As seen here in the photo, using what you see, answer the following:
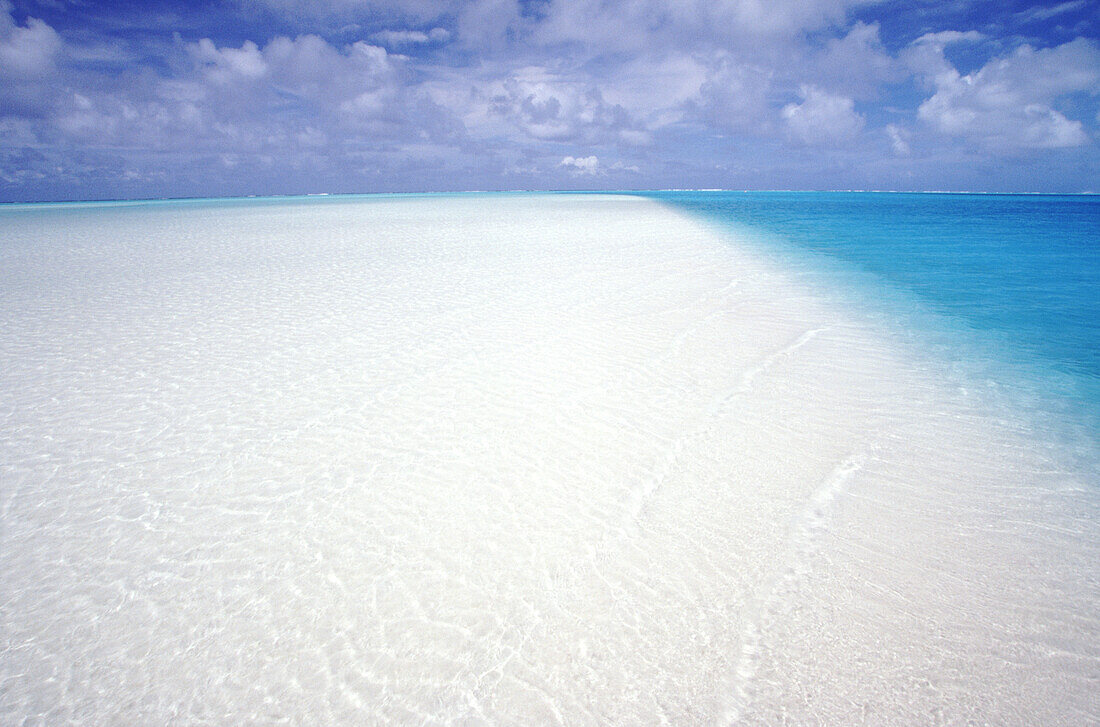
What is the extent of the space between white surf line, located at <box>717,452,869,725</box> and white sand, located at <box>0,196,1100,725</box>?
11 millimetres

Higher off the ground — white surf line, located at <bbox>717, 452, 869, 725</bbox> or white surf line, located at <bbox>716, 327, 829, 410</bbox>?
white surf line, located at <bbox>716, 327, 829, 410</bbox>

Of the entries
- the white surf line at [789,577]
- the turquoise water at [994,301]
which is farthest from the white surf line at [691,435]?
the turquoise water at [994,301]

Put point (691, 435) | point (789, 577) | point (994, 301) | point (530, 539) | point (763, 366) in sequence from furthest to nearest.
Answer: point (994, 301) < point (763, 366) < point (691, 435) < point (530, 539) < point (789, 577)

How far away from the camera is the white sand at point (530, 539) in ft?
5.68

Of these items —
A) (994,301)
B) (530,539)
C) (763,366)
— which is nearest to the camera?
(530,539)

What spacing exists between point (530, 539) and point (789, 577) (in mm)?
1094

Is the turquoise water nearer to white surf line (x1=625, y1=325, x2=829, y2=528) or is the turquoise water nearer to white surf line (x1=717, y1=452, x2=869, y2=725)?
white surf line (x1=625, y1=325, x2=829, y2=528)

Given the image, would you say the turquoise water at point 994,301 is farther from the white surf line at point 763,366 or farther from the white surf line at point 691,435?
the white surf line at point 691,435

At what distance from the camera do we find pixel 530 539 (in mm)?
2426

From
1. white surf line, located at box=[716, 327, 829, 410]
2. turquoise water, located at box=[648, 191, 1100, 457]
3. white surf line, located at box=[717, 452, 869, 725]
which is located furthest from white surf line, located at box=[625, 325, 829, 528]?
turquoise water, located at box=[648, 191, 1100, 457]

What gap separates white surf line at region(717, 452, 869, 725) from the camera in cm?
171

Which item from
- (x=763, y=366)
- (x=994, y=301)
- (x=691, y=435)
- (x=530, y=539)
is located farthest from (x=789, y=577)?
(x=994, y=301)

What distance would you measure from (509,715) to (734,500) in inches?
59.6

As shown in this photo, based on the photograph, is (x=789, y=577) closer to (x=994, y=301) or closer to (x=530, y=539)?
(x=530, y=539)
